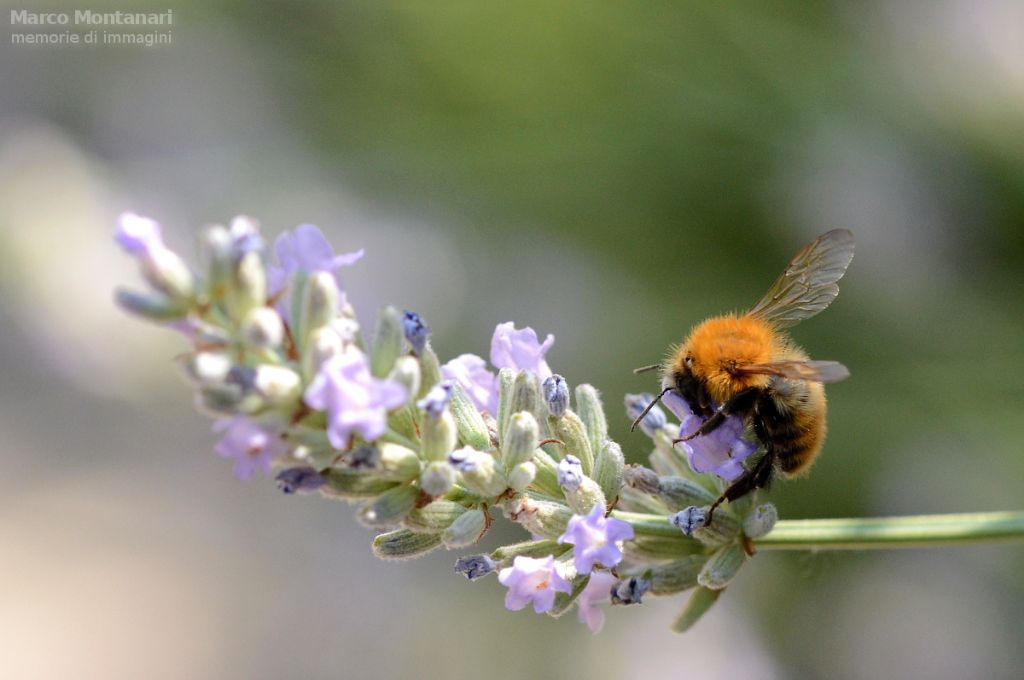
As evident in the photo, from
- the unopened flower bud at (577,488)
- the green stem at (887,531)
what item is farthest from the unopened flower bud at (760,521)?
the unopened flower bud at (577,488)

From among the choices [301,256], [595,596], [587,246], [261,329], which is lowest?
[595,596]

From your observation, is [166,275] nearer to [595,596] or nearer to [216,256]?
[216,256]

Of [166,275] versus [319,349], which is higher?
[166,275]

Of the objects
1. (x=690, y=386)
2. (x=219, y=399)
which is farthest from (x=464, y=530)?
(x=690, y=386)

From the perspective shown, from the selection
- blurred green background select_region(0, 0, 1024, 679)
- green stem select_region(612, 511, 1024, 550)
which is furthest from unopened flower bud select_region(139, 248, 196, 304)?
blurred green background select_region(0, 0, 1024, 679)

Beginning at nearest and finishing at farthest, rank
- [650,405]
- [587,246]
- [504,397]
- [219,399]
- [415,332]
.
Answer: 1. [219,399]
2. [415,332]
3. [504,397]
4. [650,405]
5. [587,246]
